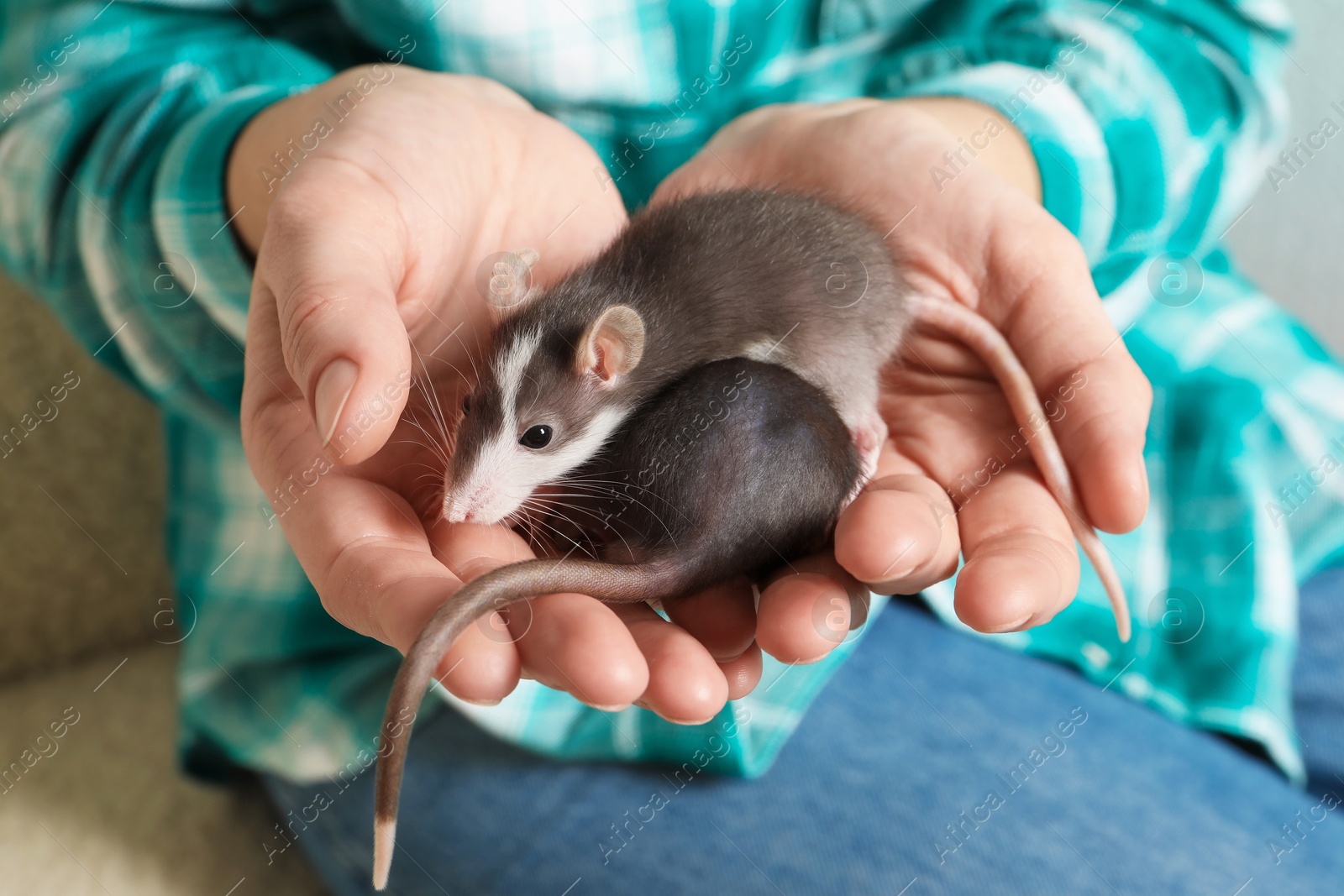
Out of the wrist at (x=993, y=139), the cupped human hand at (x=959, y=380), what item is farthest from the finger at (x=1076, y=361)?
the wrist at (x=993, y=139)

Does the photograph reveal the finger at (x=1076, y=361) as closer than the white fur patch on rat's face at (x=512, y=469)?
Yes

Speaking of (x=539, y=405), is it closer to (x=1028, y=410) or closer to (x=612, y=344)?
(x=612, y=344)

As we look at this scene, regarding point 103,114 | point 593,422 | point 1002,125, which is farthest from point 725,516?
point 103,114

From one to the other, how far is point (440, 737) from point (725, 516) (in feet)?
3.47

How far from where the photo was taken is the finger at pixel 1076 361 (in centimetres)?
152

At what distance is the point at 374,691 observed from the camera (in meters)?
2.18

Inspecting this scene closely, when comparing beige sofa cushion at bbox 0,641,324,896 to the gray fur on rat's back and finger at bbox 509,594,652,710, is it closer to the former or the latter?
A: the gray fur on rat's back

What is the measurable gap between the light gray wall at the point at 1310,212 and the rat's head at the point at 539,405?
3096 mm

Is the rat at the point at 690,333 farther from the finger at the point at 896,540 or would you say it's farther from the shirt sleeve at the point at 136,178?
the shirt sleeve at the point at 136,178

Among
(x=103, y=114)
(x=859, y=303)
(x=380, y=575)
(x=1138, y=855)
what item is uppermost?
(x=103, y=114)

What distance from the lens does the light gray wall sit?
11.4 feet

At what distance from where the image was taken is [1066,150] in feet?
7.58

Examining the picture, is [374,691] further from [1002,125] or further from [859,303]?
[1002,125]

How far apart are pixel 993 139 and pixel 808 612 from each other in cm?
150
